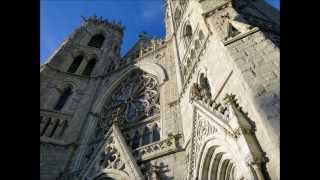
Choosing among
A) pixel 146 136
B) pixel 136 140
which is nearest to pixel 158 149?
pixel 146 136

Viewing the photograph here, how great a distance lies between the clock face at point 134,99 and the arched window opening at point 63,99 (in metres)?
2.80

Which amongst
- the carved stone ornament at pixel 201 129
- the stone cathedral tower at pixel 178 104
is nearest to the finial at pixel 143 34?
the stone cathedral tower at pixel 178 104

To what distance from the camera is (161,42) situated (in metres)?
17.0

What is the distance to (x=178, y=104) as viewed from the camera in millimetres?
11148

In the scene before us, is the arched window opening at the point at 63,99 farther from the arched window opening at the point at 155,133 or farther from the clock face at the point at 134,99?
the arched window opening at the point at 155,133

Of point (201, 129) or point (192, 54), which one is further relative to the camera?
point (192, 54)

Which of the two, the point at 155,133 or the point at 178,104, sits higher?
Answer: the point at 178,104

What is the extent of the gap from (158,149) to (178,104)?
Answer: 237 centimetres

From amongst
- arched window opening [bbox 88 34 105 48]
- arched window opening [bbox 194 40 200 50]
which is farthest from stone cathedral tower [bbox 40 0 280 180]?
arched window opening [bbox 88 34 105 48]

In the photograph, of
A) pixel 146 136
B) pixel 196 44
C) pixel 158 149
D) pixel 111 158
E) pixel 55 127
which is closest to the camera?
pixel 158 149

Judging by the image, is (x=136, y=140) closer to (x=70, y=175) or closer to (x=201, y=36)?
(x=70, y=175)

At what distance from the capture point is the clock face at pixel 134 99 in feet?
43.0
